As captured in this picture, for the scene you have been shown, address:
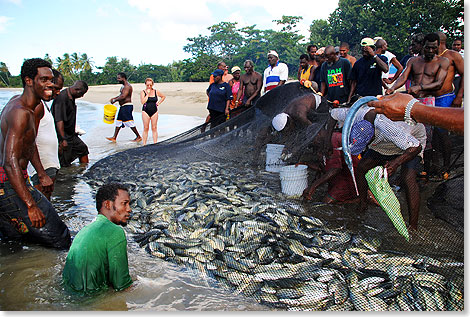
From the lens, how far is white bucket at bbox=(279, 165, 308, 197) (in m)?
5.30

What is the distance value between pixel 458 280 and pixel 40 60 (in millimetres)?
4276

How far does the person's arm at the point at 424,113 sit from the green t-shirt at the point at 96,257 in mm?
2222

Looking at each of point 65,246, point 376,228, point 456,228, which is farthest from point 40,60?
point 456,228

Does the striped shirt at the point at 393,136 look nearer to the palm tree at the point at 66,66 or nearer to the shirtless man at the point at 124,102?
the shirtless man at the point at 124,102

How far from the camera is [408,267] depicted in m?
→ 3.36

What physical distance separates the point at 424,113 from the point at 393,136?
1.66 metres

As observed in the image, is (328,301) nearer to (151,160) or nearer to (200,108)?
(151,160)

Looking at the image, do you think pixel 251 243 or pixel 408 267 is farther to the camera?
pixel 251 243

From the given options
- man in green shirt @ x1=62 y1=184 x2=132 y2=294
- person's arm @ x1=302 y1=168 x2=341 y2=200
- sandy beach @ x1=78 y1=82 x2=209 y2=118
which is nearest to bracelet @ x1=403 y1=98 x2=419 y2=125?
man in green shirt @ x1=62 y1=184 x2=132 y2=294

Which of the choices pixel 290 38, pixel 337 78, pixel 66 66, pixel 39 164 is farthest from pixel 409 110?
pixel 66 66

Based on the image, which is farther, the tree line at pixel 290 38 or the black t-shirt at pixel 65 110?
the tree line at pixel 290 38

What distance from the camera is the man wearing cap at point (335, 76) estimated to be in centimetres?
725

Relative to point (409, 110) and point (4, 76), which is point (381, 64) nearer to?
point (409, 110)

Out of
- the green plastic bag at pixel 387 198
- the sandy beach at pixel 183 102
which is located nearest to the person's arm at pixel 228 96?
the green plastic bag at pixel 387 198
